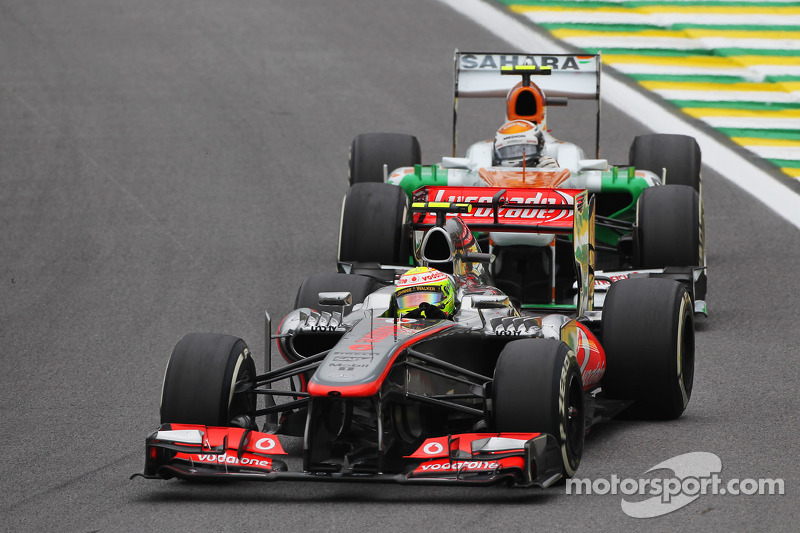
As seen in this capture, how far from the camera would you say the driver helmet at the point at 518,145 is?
14992mm

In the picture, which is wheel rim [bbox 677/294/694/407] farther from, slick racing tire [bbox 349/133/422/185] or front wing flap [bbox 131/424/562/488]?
slick racing tire [bbox 349/133/422/185]

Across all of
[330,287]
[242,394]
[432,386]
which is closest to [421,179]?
[330,287]

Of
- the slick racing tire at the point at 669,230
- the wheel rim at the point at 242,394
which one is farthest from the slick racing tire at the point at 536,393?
the slick racing tire at the point at 669,230

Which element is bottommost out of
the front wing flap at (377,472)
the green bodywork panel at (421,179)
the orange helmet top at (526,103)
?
the front wing flap at (377,472)

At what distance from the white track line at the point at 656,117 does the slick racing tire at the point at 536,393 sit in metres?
9.87

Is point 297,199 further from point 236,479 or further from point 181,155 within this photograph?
point 236,479

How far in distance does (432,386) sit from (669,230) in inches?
203

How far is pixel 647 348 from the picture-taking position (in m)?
10.6

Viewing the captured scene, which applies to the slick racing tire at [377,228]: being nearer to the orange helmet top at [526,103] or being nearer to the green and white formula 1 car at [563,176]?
the green and white formula 1 car at [563,176]

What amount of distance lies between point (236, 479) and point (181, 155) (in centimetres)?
1283

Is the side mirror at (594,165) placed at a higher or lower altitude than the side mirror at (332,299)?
higher

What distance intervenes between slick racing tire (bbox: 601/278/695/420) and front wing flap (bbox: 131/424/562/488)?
1845 millimetres

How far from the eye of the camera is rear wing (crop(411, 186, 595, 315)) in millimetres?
12297

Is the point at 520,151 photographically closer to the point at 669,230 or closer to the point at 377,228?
the point at 669,230
